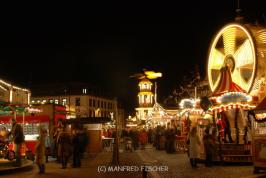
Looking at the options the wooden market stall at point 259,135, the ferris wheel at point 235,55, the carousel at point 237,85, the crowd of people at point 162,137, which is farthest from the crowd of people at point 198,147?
the crowd of people at point 162,137

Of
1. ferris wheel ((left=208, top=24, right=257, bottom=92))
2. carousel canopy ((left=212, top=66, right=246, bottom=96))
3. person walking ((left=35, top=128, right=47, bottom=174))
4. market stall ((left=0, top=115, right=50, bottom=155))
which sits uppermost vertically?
ferris wheel ((left=208, top=24, right=257, bottom=92))

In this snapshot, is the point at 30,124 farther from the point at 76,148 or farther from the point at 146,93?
the point at 146,93

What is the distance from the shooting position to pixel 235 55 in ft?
88.3

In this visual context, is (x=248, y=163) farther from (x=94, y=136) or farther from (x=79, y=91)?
(x=79, y=91)

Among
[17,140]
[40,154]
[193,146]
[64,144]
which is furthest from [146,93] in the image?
[40,154]

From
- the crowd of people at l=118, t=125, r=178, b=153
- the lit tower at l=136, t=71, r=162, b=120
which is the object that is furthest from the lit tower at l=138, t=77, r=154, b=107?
the crowd of people at l=118, t=125, r=178, b=153

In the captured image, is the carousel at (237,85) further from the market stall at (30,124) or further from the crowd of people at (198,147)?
the market stall at (30,124)

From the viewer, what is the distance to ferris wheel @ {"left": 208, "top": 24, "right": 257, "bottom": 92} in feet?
81.0

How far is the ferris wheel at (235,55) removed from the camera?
2469 cm

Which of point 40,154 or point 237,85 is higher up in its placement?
point 237,85

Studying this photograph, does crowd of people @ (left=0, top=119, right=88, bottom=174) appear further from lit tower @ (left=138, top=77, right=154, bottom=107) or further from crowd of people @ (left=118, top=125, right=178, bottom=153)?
lit tower @ (left=138, top=77, right=154, bottom=107)

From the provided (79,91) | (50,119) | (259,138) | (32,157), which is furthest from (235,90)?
(79,91)

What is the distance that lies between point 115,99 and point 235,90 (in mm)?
6224

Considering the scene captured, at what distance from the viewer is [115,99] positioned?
76.2 feet
